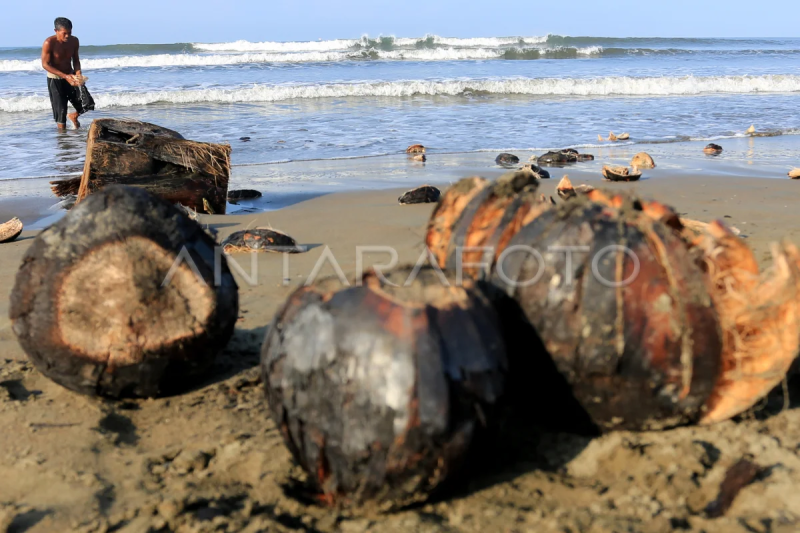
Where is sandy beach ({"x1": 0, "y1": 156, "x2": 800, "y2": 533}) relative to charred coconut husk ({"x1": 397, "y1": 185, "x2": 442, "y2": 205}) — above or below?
below

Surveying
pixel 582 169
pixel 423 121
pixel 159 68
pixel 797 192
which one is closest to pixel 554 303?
pixel 797 192

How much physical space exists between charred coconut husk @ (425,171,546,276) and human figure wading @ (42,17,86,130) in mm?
11547

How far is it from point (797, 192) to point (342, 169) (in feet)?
18.0

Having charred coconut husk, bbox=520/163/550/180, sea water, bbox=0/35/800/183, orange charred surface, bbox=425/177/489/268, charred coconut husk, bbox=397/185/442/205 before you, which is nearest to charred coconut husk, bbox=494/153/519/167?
sea water, bbox=0/35/800/183

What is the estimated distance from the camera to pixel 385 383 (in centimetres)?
219

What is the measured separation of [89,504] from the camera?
103 inches

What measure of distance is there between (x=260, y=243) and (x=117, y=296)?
2916 millimetres

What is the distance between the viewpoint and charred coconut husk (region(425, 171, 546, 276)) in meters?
2.87

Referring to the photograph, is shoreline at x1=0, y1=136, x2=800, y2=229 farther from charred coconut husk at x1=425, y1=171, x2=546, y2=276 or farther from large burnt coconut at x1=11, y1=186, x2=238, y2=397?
charred coconut husk at x1=425, y1=171, x2=546, y2=276

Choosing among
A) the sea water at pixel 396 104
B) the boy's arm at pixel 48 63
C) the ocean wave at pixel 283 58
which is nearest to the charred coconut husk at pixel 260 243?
the sea water at pixel 396 104

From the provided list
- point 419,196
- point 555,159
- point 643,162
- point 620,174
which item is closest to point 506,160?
point 555,159

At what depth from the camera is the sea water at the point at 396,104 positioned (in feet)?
39.6

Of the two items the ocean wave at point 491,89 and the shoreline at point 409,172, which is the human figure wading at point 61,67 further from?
the ocean wave at point 491,89

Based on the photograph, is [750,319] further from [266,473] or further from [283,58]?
[283,58]
